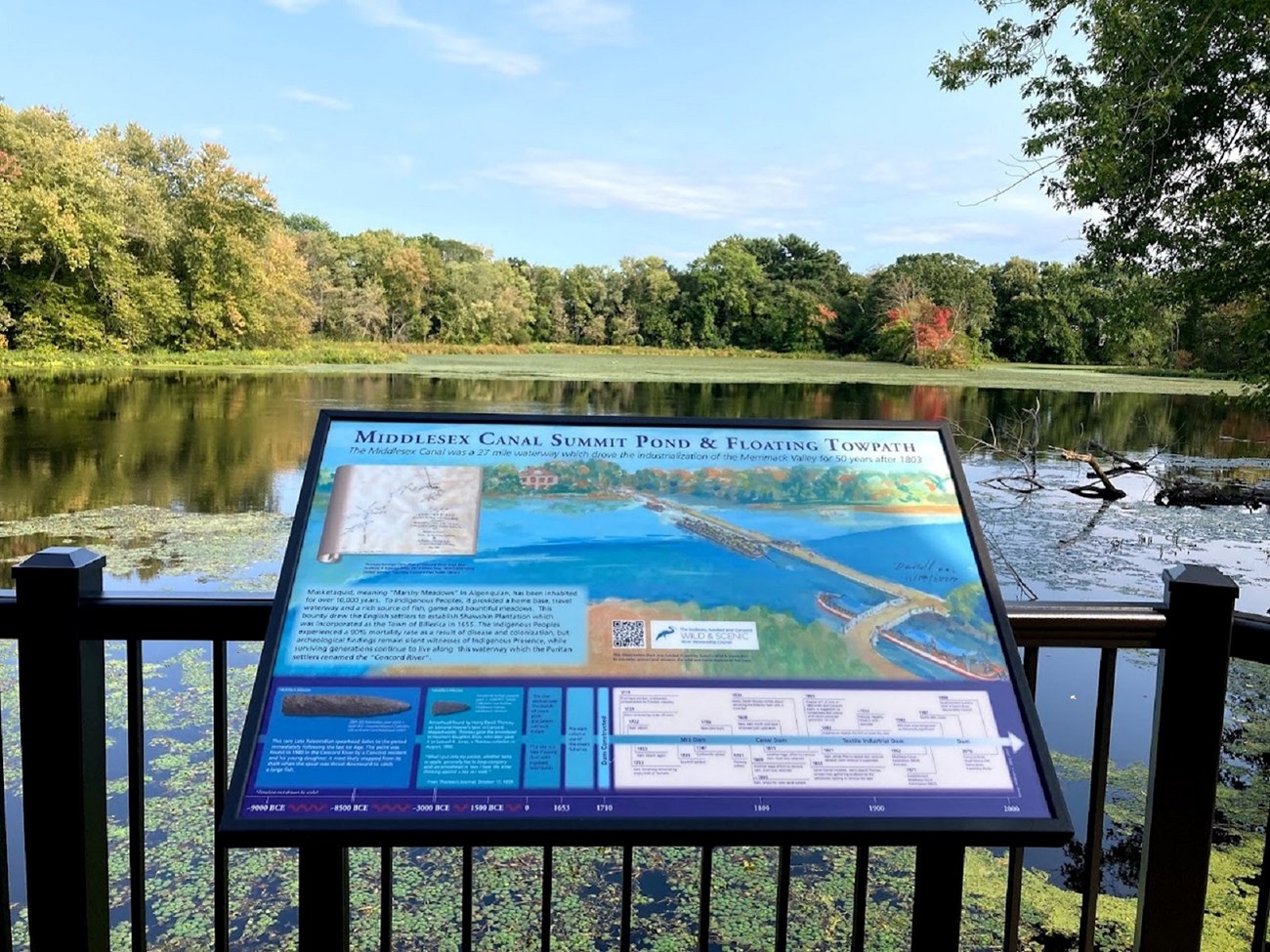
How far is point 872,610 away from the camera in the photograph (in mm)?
1293

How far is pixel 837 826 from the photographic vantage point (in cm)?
110

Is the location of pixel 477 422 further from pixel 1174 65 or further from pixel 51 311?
pixel 51 311

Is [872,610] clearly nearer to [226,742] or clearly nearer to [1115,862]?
[226,742]

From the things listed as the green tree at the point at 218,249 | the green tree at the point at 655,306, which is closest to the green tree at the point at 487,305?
the green tree at the point at 655,306

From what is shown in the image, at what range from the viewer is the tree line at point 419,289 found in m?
27.1

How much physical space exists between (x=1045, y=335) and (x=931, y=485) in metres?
48.7

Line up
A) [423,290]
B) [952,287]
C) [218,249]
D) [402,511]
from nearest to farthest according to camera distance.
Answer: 1. [402,511]
2. [218,249]
3. [952,287]
4. [423,290]

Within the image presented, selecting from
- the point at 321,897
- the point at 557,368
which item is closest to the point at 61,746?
the point at 321,897

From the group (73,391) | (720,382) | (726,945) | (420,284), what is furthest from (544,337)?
(726,945)

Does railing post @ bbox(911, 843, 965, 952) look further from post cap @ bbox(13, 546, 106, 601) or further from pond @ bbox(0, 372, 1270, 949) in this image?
pond @ bbox(0, 372, 1270, 949)

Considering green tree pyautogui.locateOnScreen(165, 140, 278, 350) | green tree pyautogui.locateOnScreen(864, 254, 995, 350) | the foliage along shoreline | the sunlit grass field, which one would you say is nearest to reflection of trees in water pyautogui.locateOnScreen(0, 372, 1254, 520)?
the sunlit grass field

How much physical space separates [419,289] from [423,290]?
3.00 feet

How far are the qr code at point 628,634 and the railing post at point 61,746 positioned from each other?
73cm

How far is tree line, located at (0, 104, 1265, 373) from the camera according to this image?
27094 mm
